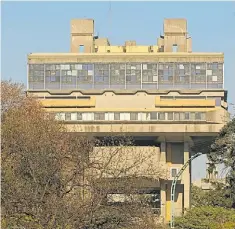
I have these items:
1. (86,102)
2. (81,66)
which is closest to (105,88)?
(81,66)

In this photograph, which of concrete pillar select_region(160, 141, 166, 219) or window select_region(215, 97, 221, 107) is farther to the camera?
window select_region(215, 97, 221, 107)

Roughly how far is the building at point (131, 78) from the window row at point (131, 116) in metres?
0.12

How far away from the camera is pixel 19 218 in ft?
67.8

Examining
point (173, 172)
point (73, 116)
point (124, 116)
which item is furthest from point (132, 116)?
point (173, 172)

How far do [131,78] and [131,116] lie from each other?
56.6 feet

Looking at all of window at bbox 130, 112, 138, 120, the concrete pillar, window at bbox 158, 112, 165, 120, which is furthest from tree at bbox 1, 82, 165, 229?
window at bbox 130, 112, 138, 120

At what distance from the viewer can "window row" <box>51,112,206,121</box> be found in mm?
75062

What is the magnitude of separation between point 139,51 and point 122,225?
76.1 m

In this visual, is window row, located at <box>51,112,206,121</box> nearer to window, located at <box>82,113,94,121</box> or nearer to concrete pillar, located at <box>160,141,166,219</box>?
window, located at <box>82,113,94,121</box>

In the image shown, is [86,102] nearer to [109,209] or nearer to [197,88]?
[197,88]

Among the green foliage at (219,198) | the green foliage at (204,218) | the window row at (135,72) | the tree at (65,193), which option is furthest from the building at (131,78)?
the tree at (65,193)

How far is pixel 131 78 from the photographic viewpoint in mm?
92250

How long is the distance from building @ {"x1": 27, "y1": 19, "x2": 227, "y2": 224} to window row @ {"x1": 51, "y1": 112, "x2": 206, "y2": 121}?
12 cm

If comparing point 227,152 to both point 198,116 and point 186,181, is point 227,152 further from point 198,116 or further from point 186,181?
point 198,116
